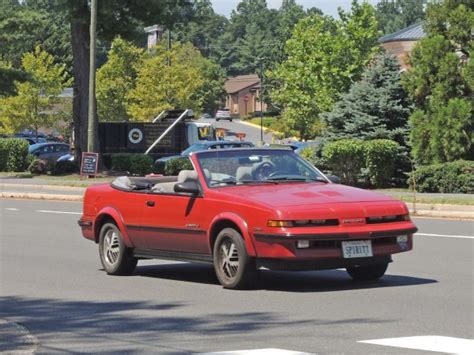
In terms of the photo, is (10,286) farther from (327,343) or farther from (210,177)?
(327,343)

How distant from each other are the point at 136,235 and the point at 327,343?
16.3 feet

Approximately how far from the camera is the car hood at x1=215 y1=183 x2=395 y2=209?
36.7ft

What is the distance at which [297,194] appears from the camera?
37.6ft

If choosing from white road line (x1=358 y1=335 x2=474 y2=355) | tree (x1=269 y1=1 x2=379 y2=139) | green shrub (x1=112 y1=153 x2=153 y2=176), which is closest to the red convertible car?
white road line (x1=358 y1=335 x2=474 y2=355)

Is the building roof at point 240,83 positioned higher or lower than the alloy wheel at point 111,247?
higher

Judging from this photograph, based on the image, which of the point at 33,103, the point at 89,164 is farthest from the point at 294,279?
the point at 33,103

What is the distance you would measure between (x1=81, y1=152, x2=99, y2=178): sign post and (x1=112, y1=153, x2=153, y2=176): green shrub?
228cm

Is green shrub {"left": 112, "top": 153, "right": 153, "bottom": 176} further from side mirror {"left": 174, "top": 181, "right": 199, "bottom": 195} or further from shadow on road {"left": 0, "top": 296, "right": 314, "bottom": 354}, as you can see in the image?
shadow on road {"left": 0, "top": 296, "right": 314, "bottom": 354}

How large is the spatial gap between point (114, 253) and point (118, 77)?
197ft

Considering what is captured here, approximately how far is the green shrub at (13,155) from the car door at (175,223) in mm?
36526

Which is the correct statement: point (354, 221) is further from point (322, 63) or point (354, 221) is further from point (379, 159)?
point (322, 63)

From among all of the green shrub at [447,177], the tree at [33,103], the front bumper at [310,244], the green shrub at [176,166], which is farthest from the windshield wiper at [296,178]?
the tree at [33,103]

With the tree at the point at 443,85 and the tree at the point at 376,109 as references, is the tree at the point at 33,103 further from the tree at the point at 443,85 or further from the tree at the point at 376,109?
the tree at the point at 443,85

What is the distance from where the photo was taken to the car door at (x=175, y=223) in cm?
1197
